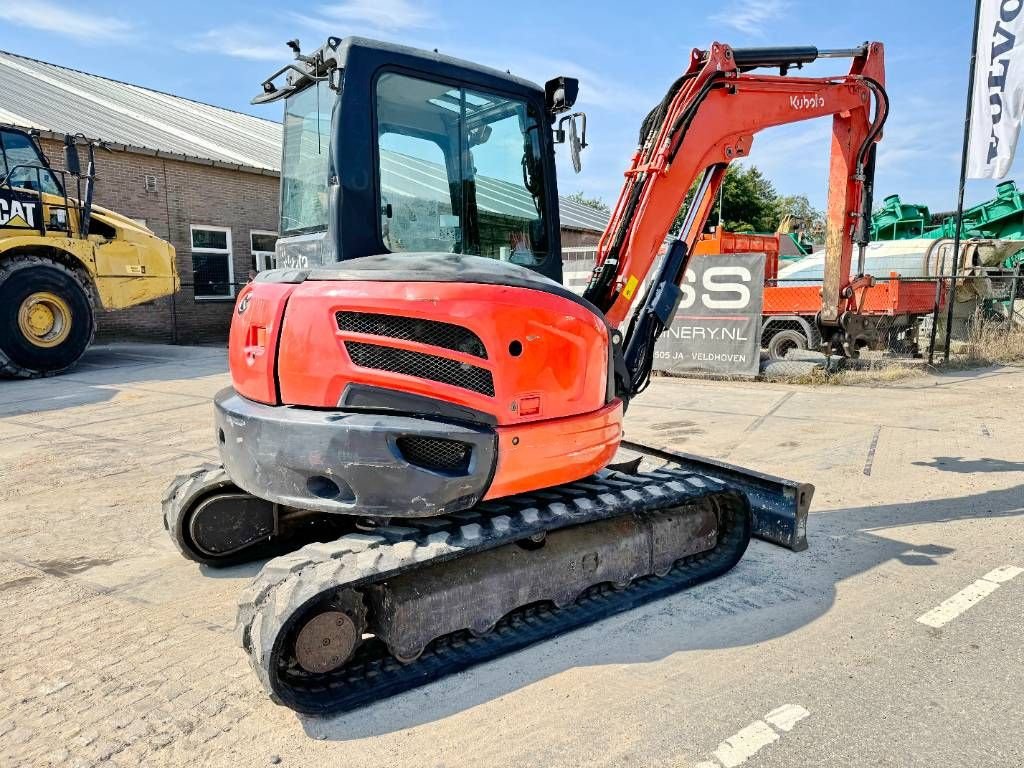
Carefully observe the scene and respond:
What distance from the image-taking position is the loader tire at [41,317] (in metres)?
10.1

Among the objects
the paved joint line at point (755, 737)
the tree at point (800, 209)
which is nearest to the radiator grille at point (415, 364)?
the paved joint line at point (755, 737)

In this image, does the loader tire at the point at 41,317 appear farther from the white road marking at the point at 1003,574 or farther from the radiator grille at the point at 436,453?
the white road marking at the point at 1003,574

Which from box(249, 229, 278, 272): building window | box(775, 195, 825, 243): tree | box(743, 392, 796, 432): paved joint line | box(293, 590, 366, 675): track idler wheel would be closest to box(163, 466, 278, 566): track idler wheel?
box(293, 590, 366, 675): track idler wheel

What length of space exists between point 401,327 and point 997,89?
12.1 metres

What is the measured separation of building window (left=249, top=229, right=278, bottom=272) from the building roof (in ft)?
5.01

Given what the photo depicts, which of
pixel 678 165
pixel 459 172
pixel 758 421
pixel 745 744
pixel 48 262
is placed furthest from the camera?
pixel 48 262

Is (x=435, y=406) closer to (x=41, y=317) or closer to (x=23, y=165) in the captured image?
(x=41, y=317)

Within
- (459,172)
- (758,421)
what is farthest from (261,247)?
(459,172)

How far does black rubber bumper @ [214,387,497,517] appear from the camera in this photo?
8.91 ft

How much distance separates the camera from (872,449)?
651 centimetres

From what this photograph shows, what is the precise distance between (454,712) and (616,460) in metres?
2.63

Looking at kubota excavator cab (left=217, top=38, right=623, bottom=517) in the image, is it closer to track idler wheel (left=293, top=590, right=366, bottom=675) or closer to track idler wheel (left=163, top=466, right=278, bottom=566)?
track idler wheel (left=293, top=590, right=366, bottom=675)

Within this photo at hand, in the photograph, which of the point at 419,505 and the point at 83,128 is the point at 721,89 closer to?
the point at 419,505

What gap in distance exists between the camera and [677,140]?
4.27 m
